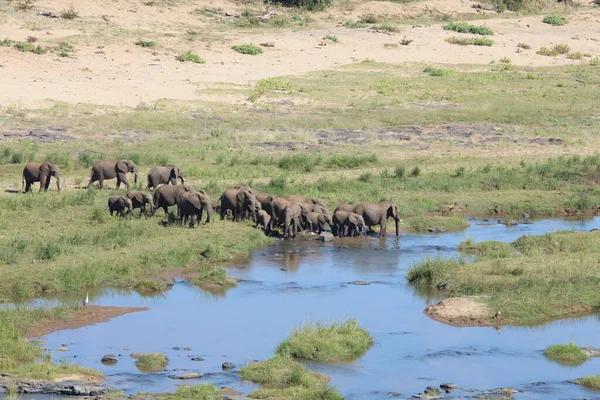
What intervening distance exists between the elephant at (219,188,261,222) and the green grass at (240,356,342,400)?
421 inches

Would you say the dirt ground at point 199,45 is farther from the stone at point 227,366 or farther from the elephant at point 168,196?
the stone at point 227,366

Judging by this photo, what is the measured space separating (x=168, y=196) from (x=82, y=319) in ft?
26.1

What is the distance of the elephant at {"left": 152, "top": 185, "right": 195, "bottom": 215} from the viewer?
2602 centimetres

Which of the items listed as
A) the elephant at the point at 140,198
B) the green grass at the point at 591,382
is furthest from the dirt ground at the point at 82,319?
the green grass at the point at 591,382

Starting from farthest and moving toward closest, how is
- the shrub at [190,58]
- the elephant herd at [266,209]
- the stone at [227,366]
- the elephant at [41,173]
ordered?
the shrub at [190,58] < the elephant at [41,173] < the elephant herd at [266,209] < the stone at [227,366]

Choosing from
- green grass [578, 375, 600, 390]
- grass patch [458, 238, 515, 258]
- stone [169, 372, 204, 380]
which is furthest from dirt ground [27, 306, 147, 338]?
grass patch [458, 238, 515, 258]

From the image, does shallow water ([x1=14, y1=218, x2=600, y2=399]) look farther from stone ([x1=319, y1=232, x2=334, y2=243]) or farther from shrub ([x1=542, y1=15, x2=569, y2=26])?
shrub ([x1=542, y1=15, x2=569, y2=26])

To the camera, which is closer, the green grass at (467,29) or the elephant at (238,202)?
the elephant at (238,202)

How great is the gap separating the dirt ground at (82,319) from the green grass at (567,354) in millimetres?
6985

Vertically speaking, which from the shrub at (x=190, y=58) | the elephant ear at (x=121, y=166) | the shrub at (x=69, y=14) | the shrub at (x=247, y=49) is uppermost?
the shrub at (x=69, y=14)

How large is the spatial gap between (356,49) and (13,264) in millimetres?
36850

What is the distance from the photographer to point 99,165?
95.6ft

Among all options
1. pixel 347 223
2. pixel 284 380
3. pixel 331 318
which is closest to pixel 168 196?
pixel 347 223

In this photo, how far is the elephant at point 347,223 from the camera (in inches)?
1021
